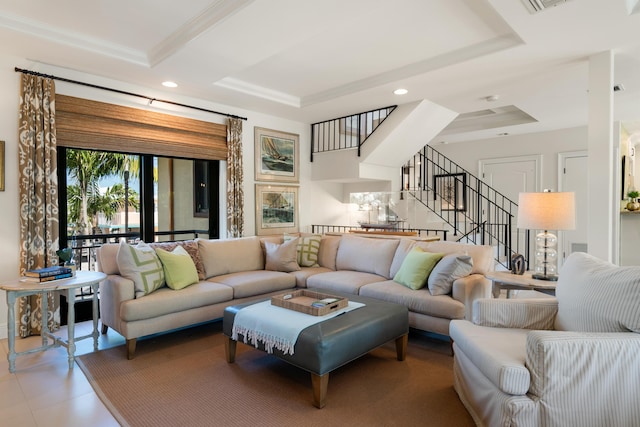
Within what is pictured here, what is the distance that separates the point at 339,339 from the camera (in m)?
2.35

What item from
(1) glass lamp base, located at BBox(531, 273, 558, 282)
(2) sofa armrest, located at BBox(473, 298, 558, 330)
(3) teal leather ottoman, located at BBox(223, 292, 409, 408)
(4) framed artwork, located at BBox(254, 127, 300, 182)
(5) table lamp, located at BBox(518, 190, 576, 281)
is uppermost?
(4) framed artwork, located at BBox(254, 127, 300, 182)

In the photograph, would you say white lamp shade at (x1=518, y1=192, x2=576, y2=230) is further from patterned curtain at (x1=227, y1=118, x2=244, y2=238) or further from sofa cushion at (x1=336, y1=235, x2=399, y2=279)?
patterned curtain at (x1=227, y1=118, x2=244, y2=238)

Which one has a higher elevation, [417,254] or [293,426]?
[417,254]

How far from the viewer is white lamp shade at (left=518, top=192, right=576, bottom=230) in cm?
287

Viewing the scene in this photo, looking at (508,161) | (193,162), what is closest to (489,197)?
(508,161)

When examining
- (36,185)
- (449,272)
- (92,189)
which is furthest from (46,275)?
(449,272)

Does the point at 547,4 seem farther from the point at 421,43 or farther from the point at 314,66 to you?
the point at 314,66

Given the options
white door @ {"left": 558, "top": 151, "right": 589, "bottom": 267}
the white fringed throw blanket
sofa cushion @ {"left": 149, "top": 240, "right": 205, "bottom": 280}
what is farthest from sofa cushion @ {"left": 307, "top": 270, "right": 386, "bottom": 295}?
white door @ {"left": 558, "top": 151, "right": 589, "bottom": 267}

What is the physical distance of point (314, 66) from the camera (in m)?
3.99

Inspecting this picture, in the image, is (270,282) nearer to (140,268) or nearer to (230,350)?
(230,350)

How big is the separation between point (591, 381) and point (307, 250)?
A: 337cm

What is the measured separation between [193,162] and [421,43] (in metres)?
3.25

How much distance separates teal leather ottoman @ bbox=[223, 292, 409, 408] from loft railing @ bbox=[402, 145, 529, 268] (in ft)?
14.1

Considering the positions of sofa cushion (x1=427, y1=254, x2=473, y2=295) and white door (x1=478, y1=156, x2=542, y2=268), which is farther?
white door (x1=478, y1=156, x2=542, y2=268)
